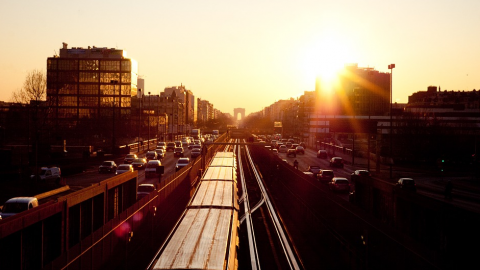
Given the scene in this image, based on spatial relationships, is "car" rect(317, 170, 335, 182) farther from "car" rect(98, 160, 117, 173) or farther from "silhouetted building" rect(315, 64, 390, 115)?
"silhouetted building" rect(315, 64, 390, 115)

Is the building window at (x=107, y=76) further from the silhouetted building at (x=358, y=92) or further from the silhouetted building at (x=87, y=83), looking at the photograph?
the silhouetted building at (x=358, y=92)

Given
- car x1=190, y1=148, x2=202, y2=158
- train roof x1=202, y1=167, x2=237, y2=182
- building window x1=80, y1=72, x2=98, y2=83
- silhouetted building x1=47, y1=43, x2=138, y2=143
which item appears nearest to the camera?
train roof x1=202, y1=167, x2=237, y2=182

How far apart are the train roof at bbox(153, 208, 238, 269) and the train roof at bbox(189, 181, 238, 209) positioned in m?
1.84

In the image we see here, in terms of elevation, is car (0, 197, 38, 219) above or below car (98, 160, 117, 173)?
above

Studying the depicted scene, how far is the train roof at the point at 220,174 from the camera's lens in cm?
3153

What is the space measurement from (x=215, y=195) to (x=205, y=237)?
923 centimetres

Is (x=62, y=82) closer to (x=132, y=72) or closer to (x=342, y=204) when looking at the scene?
(x=132, y=72)

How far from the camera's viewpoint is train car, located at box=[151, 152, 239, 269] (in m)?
12.0

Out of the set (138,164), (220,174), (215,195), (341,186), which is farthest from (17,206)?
(138,164)

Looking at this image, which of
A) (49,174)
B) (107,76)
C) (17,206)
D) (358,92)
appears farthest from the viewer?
(358,92)

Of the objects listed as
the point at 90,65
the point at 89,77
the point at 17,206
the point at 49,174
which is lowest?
the point at 49,174

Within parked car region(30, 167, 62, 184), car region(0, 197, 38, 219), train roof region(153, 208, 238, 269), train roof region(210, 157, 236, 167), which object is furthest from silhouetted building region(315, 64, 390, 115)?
train roof region(153, 208, 238, 269)

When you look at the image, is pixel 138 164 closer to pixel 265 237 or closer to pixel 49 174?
pixel 49 174

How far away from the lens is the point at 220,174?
3391cm
